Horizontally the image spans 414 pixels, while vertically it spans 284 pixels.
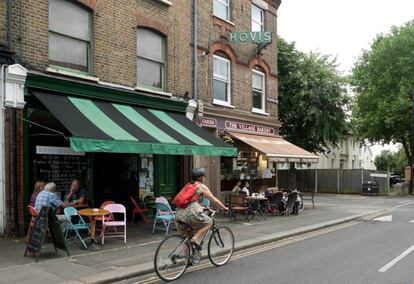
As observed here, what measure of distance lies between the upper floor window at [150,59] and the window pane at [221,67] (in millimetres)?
2869

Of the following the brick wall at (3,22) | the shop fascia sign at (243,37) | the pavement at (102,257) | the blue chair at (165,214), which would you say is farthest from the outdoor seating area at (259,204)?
the brick wall at (3,22)

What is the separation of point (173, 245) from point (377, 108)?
31394mm

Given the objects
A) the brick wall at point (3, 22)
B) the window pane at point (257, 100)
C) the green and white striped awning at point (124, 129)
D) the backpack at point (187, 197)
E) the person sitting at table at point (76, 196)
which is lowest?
the person sitting at table at point (76, 196)

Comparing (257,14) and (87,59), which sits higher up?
(257,14)

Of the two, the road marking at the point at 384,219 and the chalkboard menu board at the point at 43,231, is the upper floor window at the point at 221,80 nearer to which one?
the road marking at the point at 384,219

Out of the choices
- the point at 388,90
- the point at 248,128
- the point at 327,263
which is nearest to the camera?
the point at 327,263

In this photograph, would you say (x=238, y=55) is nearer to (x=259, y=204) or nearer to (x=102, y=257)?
(x=259, y=204)

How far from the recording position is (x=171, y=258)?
7.30m

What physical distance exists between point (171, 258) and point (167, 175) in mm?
7449

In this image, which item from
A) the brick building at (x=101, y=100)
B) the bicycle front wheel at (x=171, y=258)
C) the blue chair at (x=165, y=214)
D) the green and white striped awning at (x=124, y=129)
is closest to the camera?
the bicycle front wheel at (x=171, y=258)

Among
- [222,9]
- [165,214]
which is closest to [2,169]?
[165,214]

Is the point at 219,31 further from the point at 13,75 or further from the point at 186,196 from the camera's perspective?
the point at 186,196

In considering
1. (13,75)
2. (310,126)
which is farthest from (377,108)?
(13,75)

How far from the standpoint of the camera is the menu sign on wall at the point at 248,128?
1701cm
